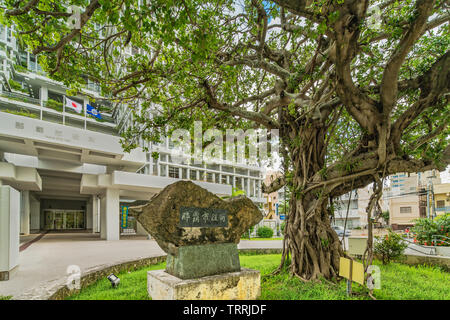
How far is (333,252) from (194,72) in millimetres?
4376

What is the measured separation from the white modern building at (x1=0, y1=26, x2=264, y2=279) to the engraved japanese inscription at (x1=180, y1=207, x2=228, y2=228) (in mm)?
3527

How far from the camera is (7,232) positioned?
5.02 meters

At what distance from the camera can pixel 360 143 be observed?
4.74 metres

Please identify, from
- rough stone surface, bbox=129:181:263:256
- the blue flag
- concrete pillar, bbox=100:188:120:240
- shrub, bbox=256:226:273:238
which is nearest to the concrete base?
rough stone surface, bbox=129:181:263:256

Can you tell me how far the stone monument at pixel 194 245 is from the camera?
3703mm

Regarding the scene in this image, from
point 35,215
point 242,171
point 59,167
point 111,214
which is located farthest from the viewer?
point 242,171

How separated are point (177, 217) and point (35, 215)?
997 inches

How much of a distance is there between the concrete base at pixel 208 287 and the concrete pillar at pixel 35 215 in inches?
950

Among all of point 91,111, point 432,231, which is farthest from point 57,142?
point 432,231

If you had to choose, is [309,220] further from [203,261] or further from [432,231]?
[432,231]

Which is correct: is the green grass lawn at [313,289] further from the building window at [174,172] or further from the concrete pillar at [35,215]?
the concrete pillar at [35,215]

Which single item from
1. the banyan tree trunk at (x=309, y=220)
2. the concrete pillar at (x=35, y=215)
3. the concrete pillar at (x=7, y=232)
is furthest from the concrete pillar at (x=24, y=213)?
the banyan tree trunk at (x=309, y=220)
